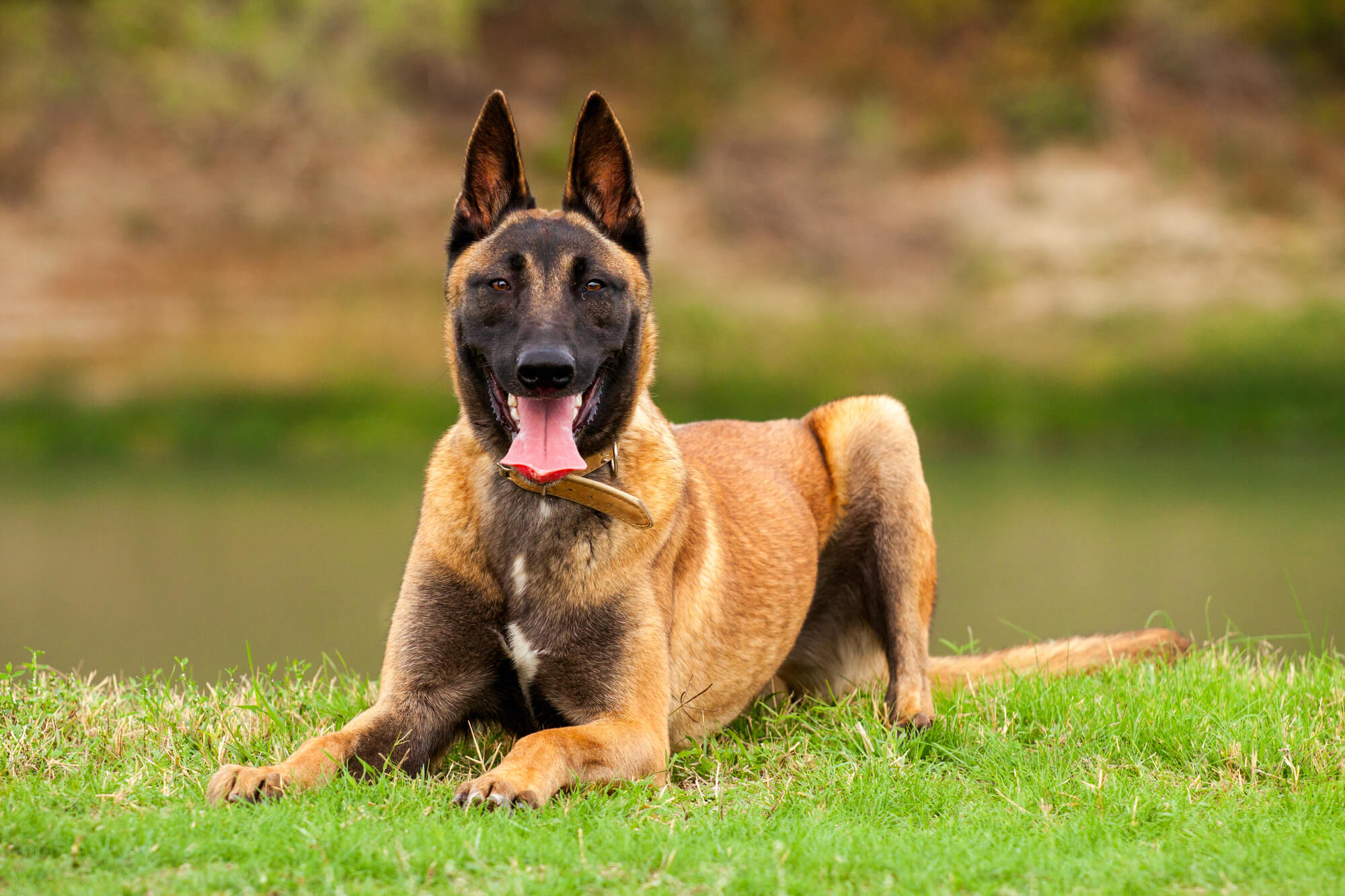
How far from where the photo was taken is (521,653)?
4.27 m

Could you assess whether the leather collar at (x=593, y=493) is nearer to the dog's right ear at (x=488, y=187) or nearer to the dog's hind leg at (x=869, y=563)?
the dog's right ear at (x=488, y=187)

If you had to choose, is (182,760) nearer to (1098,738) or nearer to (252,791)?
(252,791)

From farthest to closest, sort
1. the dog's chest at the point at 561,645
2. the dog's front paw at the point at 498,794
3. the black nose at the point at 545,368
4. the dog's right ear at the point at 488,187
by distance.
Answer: the dog's right ear at the point at 488,187
the dog's chest at the point at 561,645
the black nose at the point at 545,368
the dog's front paw at the point at 498,794

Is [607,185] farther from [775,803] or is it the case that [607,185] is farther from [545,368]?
[775,803]

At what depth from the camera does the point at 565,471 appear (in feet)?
13.7

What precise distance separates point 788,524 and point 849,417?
844 mm

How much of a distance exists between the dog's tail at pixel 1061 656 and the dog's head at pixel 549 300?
2199mm

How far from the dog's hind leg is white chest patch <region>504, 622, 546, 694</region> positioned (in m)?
1.83

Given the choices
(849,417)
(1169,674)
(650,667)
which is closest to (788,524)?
(849,417)

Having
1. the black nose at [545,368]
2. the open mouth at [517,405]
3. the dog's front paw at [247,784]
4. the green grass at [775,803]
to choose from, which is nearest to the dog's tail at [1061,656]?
the green grass at [775,803]

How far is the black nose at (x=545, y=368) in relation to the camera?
3928 mm

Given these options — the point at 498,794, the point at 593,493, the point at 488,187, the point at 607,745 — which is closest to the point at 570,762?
the point at 607,745

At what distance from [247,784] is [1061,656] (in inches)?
148

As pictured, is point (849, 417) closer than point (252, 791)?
No
